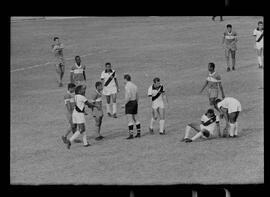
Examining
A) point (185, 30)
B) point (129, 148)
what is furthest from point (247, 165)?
point (185, 30)

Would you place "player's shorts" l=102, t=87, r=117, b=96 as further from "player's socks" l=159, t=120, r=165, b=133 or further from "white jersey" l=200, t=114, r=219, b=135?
"white jersey" l=200, t=114, r=219, b=135

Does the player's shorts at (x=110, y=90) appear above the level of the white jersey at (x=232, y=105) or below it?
above

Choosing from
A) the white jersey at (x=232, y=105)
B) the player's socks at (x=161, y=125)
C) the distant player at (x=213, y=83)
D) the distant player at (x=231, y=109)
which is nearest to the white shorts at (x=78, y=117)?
the player's socks at (x=161, y=125)

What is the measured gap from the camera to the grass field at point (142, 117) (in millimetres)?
15617

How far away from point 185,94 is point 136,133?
650 centimetres

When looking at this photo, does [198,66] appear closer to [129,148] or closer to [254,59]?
[254,59]

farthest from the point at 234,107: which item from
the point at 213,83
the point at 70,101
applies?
the point at 70,101

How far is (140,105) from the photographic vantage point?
933 inches

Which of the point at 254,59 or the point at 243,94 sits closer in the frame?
the point at 243,94

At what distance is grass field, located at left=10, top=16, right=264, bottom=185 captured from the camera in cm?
1562

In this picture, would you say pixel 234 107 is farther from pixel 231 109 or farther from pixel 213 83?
pixel 213 83

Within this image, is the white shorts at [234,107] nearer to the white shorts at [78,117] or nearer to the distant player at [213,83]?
the distant player at [213,83]

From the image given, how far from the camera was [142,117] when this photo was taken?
2170 centimetres

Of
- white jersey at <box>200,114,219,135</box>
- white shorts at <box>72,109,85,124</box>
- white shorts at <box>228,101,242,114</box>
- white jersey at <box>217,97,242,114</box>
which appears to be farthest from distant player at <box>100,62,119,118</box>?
white shorts at <box>228,101,242,114</box>
